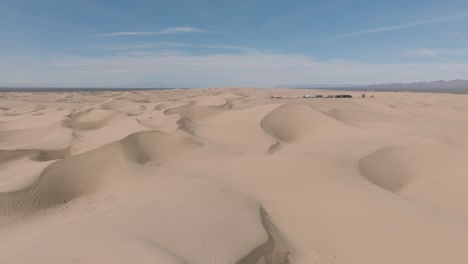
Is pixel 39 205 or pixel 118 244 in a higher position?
pixel 118 244

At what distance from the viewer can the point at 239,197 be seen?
264 inches

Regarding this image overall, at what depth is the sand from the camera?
4.80 meters

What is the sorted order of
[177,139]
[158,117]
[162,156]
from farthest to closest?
[158,117]
[177,139]
[162,156]

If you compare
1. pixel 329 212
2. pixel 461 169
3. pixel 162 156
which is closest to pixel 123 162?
pixel 162 156

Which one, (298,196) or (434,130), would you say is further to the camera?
(434,130)

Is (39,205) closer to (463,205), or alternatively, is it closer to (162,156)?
(162,156)

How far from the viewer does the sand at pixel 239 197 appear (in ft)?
15.8

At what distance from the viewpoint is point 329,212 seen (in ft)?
20.7

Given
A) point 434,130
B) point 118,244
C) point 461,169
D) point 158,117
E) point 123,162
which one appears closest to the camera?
point 118,244

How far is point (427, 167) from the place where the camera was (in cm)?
909

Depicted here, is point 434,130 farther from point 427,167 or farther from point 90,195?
point 90,195

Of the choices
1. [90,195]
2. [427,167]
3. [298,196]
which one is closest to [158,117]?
[90,195]

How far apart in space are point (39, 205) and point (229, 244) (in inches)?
188

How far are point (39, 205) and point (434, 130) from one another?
1400cm
